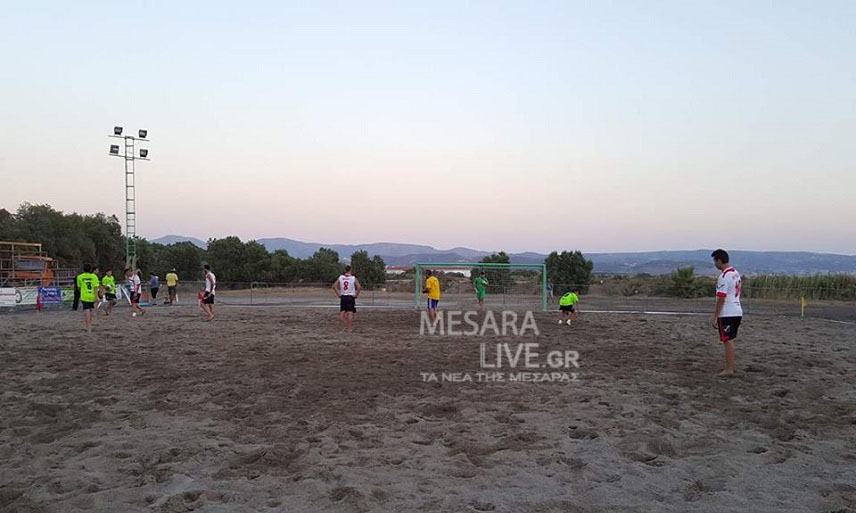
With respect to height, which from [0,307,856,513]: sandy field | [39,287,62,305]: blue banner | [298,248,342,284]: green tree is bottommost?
[0,307,856,513]: sandy field

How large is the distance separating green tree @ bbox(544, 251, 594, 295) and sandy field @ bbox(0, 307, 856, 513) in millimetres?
25998

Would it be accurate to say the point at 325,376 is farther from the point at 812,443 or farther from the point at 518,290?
the point at 518,290

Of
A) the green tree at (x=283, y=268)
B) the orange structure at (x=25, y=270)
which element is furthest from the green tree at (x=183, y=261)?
the orange structure at (x=25, y=270)

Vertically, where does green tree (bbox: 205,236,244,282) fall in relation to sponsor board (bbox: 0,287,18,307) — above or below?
above

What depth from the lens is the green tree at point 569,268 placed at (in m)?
37.5

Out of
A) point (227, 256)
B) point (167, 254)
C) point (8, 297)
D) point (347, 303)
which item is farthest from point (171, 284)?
point (167, 254)

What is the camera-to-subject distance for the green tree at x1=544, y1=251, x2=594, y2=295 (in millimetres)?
37469

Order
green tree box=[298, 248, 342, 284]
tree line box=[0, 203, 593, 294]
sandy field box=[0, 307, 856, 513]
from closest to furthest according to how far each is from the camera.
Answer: sandy field box=[0, 307, 856, 513]
tree line box=[0, 203, 593, 294]
green tree box=[298, 248, 342, 284]

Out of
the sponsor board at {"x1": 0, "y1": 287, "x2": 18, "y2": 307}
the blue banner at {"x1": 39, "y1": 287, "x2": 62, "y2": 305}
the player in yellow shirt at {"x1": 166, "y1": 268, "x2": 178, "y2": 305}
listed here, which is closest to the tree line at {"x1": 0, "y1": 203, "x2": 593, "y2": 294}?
the player in yellow shirt at {"x1": 166, "y1": 268, "x2": 178, "y2": 305}

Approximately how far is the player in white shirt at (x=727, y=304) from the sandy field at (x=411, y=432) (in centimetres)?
52

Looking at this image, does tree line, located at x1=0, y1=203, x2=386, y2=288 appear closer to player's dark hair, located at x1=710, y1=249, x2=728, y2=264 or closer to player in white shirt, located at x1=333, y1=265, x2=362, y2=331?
player in white shirt, located at x1=333, y1=265, x2=362, y2=331

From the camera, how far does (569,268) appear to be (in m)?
39.0

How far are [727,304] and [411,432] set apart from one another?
5.35 metres

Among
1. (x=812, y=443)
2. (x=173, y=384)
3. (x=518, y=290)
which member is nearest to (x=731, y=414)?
(x=812, y=443)
